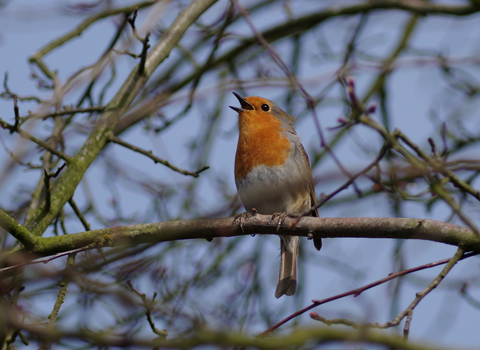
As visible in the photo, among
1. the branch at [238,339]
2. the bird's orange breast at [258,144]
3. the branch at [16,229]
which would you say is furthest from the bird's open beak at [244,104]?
the branch at [238,339]

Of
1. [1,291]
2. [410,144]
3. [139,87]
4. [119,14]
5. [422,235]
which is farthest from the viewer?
[119,14]

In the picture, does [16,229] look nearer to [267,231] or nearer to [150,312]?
[150,312]

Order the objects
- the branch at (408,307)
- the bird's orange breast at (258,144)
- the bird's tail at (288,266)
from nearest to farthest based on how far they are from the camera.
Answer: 1. the branch at (408,307)
2. the bird's orange breast at (258,144)
3. the bird's tail at (288,266)

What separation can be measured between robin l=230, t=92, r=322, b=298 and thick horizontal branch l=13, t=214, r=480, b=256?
54.6 inches

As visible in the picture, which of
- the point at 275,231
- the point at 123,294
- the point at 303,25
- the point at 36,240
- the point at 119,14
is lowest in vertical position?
the point at 123,294

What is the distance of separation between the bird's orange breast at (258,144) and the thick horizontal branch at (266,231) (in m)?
1.62

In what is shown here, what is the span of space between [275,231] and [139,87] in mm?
2448

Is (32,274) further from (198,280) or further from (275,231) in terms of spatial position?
(198,280)

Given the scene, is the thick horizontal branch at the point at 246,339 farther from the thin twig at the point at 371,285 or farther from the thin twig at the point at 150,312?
the thin twig at the point at 150,312

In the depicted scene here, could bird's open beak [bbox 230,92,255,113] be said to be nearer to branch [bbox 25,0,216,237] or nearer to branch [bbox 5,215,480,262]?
branch [bbox 25,0,216,237]

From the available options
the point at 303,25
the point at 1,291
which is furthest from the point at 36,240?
the point at 303,25

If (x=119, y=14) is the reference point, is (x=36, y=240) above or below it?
below

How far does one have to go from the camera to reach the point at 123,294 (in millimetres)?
2523

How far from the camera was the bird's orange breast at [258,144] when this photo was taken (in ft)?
20.1
